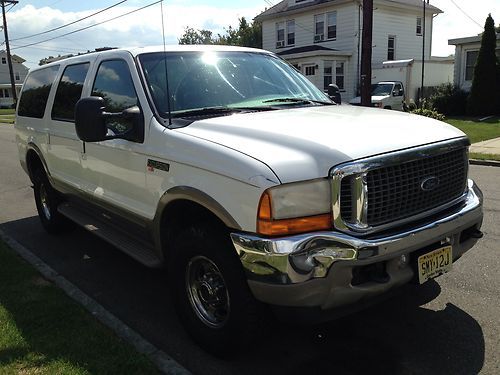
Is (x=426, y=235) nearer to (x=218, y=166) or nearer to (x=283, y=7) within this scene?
(x=218, y=166)

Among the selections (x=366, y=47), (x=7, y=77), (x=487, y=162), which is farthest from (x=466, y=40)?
(x=7, y=77)

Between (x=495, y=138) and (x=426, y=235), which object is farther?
(x=495, y=138)

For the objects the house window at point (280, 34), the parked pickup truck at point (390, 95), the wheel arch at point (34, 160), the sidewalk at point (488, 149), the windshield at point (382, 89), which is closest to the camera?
the wheel arch at point (34, 160)

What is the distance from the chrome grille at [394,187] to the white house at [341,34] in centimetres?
2687

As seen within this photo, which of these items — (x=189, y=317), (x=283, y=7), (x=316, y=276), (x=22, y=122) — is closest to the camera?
(x=316, y=276)

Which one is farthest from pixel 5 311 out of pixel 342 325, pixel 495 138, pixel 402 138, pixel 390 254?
pixel 495 138

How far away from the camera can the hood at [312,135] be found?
2760 mm

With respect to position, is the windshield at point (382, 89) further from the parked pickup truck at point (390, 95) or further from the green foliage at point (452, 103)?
the green foliage at point (452, 103)

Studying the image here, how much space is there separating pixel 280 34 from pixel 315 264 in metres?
33.3

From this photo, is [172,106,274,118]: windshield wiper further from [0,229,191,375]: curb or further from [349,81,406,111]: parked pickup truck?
[349,81,406,111]: parked pickup truck

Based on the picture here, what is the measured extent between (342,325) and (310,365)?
586 millimetres

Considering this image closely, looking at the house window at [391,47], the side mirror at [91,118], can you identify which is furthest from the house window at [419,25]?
the side mirror at [91,118]

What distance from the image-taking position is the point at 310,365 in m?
3.22

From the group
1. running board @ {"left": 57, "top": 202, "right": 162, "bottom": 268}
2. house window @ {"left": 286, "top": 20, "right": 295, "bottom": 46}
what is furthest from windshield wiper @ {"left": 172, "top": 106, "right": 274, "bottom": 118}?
house window @ {"left": 286, "top": 20, "right": 295, "bottom": 46}
